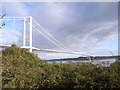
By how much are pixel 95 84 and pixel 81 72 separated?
1.95ft

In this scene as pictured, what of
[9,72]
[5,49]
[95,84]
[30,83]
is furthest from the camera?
[5,49]

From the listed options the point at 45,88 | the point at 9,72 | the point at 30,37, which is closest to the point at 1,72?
the point at 9,72

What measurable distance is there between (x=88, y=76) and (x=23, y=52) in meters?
4.89

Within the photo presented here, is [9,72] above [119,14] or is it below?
below

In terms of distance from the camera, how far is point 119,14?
5164mm

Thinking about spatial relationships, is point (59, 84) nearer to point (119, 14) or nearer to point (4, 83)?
point (4, 83)

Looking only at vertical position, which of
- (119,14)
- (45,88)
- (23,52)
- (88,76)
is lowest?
(45,88)

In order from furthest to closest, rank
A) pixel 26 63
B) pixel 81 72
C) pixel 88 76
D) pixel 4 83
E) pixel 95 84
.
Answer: pixel 26 63
pixel 4 83
pixel 81 72
pixel 88 76
pixel 95 84

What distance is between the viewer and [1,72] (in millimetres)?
5371

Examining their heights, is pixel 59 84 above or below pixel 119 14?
below

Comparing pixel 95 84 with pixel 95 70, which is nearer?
pixel 95 84

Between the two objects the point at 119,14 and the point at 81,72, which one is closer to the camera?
the point at 81,72

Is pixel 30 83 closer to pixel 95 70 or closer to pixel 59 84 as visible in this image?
pixel 59 84

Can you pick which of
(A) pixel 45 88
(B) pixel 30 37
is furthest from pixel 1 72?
(B) pixel 30 37
